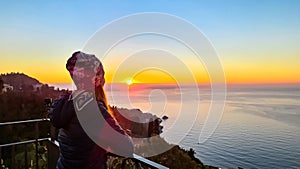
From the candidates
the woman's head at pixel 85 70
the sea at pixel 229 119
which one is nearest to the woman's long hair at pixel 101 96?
the woman's head at pixel 85 70

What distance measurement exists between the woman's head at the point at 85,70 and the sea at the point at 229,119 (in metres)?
0.19

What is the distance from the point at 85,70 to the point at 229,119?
10.1 m

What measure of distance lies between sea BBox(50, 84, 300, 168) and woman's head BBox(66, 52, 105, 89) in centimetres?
19

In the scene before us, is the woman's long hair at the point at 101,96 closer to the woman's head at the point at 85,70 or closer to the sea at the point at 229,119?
the woman's head at the point at 85,70

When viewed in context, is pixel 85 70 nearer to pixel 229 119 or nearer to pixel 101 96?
pixel 101 96

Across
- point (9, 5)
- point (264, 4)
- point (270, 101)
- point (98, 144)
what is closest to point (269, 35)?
point (264, 4)

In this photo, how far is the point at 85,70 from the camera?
1.47m

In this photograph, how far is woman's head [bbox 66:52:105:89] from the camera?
1468mm

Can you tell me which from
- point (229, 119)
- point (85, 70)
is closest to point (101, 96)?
point (85, 70)

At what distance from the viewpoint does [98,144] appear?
1.43 meters

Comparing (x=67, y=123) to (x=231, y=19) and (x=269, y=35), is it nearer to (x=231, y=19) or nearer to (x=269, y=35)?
(x=231, y=19)

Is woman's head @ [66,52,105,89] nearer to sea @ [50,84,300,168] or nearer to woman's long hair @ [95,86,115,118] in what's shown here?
woman's long hair @ [95,86,115,118]

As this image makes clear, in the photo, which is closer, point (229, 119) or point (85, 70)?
point (85, 70)

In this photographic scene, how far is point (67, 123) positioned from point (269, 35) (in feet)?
34.9
